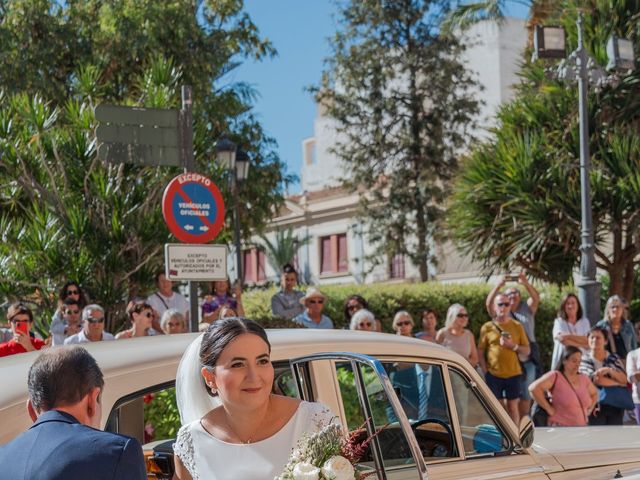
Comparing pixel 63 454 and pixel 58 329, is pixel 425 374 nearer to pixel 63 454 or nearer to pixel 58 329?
pixel 63 454

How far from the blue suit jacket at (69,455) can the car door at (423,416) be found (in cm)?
116

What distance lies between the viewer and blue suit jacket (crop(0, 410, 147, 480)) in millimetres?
2680

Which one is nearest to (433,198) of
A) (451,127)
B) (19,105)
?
(451,127)

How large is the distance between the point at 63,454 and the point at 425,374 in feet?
7.21

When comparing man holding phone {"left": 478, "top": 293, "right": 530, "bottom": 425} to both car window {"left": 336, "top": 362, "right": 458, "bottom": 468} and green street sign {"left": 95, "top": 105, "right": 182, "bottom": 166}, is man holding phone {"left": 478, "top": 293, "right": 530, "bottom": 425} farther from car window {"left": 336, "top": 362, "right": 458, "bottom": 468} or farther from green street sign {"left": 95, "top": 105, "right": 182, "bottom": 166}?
car window {"left": 336, "top": 362, "right": 458, "bottom": 468}

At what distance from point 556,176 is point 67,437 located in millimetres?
19088

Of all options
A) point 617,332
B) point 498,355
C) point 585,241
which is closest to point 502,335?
point 498,355

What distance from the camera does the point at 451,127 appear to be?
3581 cm

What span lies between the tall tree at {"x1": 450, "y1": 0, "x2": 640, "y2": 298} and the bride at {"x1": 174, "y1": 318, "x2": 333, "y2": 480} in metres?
17.5

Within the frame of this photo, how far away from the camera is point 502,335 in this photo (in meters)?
11.3

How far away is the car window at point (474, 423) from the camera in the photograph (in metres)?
4.64

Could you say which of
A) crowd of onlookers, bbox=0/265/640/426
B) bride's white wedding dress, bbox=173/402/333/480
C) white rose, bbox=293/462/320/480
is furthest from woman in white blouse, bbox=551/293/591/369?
white rose, bbox=293/462/320/480

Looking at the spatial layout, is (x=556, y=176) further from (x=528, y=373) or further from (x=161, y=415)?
(x=161, y=415)

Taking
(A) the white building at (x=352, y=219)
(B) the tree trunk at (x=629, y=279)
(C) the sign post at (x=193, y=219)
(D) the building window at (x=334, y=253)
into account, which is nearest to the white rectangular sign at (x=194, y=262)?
(C) the sign post at (x=193, y=219)
